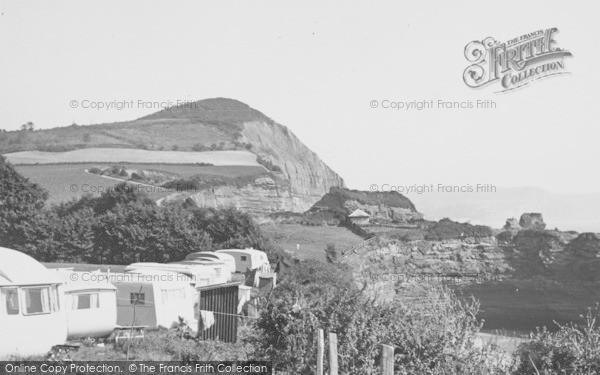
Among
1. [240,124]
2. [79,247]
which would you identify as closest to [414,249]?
[79,247]

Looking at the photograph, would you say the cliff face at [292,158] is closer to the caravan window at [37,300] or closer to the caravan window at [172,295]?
the caravan window at [172,295]

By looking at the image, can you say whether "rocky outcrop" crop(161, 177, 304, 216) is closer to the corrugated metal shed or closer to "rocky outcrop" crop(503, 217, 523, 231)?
"rocky outcrop" crop(503, 217, 523, 231)

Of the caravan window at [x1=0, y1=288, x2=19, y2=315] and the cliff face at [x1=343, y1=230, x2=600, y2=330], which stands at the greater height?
the caravan window at [x1=0, y1=288, x2=19, y2=315]

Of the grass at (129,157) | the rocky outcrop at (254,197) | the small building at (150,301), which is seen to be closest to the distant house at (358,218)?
the rocky outcrop at (254,197)

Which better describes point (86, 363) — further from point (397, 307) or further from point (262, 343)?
point (397, 307)

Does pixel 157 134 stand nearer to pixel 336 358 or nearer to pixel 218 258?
pixel 218 258

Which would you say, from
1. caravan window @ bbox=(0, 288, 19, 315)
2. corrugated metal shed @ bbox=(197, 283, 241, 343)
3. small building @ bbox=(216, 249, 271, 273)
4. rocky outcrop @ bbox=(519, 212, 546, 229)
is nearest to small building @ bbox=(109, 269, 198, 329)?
corrugated metal shed @ bbox=(197, 283, 241, 343)

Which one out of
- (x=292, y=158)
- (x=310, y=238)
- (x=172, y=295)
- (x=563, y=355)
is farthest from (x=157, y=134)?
(x=563, y=355)

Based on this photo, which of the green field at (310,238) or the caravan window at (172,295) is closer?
the caravan window at (172,295)
